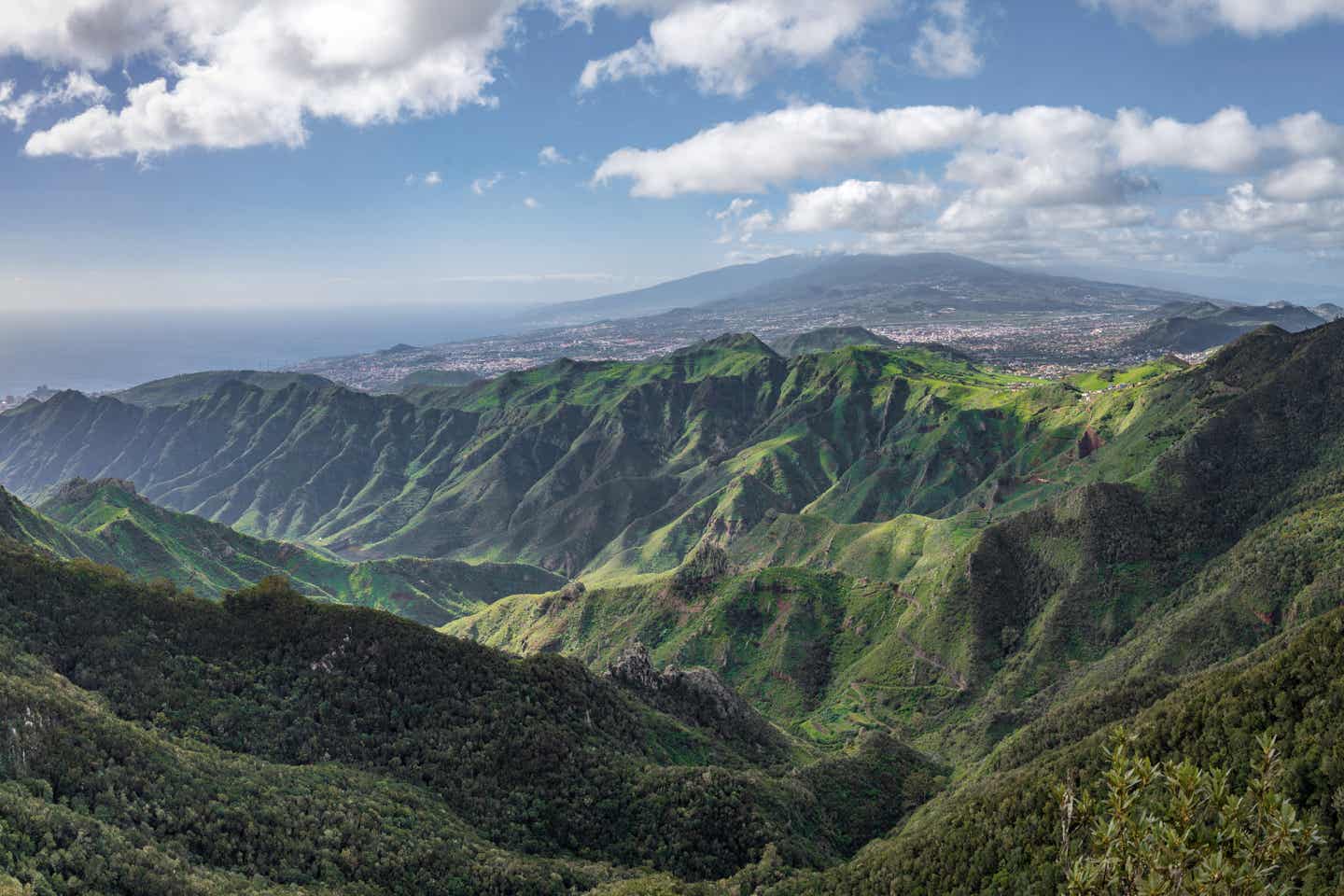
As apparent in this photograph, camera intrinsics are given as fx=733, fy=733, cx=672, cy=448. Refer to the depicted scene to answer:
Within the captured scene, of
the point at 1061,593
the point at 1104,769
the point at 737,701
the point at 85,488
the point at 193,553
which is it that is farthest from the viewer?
the point at 85,488

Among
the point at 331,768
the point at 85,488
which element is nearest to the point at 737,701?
the point at 331,768

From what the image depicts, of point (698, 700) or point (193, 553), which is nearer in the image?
point (698, 700)

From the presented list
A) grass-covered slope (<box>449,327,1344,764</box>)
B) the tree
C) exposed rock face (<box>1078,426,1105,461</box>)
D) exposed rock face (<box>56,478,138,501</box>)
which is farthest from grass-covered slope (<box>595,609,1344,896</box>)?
exposed rock face (<box>56,478,138,501</box>)

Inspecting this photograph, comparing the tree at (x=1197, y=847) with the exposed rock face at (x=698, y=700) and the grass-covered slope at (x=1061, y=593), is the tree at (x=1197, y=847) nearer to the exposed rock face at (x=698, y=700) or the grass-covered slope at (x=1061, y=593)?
the exposed rock face at (x=698, y=700)

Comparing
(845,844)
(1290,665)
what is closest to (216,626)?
(845,844)

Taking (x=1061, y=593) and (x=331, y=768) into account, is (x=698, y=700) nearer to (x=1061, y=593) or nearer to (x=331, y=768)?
(x=331, y=768)

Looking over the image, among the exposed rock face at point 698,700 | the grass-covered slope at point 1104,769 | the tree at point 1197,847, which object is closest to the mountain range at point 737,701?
the grass-covered slope at point 1104,769
